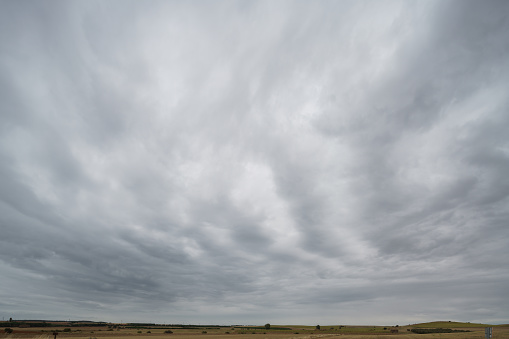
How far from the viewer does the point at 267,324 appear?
190m

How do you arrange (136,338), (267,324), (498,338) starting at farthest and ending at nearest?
1. (267,324)
2. (136,338)
3. (498,338)

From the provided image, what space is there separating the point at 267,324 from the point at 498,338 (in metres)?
149

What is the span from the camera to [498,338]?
61969 mm

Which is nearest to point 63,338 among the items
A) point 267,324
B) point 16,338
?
point 16,338

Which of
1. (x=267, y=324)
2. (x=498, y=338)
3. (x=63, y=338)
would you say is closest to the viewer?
(x=498, y=338)

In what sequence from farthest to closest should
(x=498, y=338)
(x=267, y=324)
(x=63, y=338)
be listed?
(x=267, y=324) → (x=63, y=338) → (x=498, y=338)

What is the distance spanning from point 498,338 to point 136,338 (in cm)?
8599

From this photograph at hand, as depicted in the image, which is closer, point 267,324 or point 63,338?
point 63,338

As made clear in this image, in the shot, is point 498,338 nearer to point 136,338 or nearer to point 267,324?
point 136,338

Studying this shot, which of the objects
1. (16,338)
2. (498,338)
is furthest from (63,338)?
(498,338)

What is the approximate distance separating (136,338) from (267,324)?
126m

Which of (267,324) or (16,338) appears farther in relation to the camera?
(267,324)

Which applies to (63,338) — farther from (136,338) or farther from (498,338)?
(498,338)

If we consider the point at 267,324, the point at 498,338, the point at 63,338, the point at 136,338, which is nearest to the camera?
the point at 498,338
